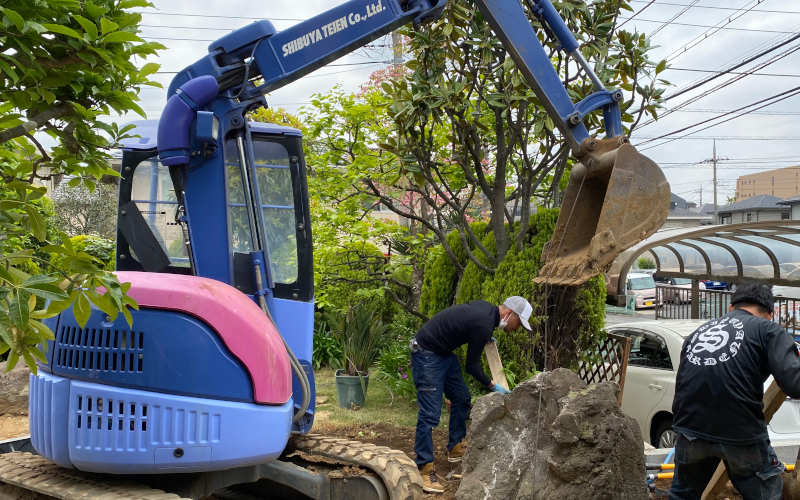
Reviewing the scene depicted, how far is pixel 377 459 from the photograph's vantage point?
13.9ft

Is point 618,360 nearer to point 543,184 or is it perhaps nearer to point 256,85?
point 543,184

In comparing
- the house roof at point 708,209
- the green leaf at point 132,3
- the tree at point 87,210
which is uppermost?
the house roof at point 708,209

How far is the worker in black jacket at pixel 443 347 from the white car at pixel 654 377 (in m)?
1.72

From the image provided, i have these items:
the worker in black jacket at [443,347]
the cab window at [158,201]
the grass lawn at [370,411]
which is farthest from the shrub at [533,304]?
the cab window at [158,201]

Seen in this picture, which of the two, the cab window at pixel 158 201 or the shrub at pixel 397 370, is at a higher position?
the cab window at pixel 158 201

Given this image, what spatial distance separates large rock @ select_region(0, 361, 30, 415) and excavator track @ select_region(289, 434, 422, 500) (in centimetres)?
685

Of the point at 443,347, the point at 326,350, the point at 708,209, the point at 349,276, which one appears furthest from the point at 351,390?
the point at 708,209

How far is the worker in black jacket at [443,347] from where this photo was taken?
229 inches

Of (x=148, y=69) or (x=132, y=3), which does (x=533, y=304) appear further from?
(x=132, y=3)

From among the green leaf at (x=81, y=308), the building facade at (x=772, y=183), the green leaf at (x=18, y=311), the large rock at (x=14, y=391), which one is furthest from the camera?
Result: the building facade at (x=772, y=183)

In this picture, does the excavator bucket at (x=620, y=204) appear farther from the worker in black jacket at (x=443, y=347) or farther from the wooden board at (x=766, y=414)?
the wooden board at (x=766, y=414)

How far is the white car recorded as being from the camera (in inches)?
261

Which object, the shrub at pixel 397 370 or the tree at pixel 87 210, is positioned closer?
the shrub at pixel 397 370

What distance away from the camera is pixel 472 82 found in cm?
786
